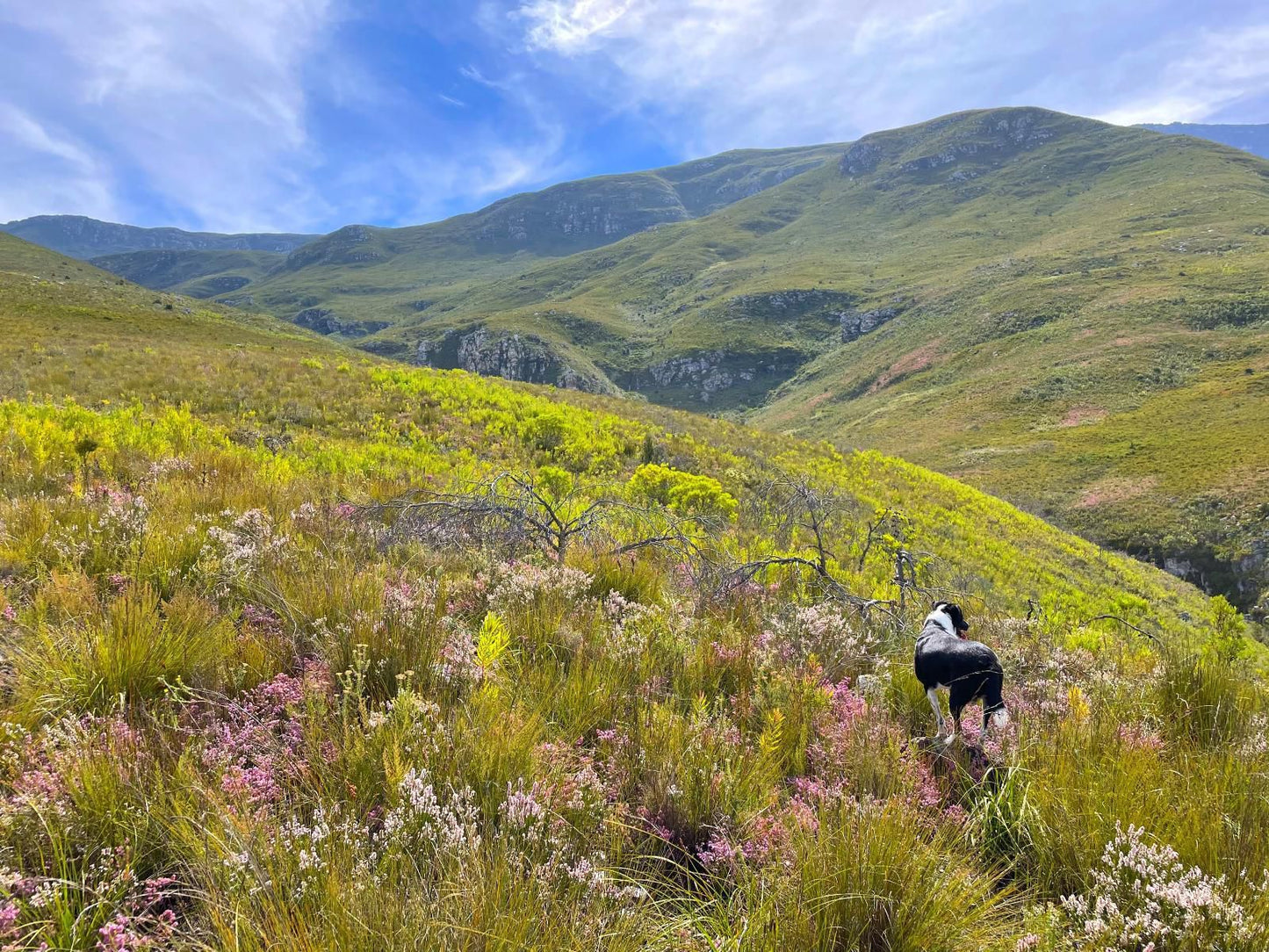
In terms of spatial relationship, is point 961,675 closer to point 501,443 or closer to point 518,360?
point 501,443

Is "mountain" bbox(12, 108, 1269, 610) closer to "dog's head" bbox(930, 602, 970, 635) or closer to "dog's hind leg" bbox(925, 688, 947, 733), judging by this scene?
"dog's head" bbox(930, 602, 970, 635)

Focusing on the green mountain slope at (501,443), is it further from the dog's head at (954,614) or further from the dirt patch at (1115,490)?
the dirt patch at (1115,490)

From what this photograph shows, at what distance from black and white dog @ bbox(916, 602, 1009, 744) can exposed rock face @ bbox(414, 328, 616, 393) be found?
10811 centimetres

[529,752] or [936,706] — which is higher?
[529,752]

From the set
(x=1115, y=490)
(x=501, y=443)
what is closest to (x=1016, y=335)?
(x=1115, y=490)

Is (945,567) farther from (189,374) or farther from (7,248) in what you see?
(7,248)

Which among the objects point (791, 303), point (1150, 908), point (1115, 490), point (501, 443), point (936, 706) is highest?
point (791, 303)

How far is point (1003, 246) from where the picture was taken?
125250 mm

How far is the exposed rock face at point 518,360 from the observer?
114 meters

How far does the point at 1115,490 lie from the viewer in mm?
38719

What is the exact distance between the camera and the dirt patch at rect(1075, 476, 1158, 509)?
37688mm

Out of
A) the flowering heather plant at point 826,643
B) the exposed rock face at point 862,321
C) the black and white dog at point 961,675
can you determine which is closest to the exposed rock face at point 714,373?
the exposed rock face at point 862,321

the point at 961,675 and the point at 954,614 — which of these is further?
the point at 954,614

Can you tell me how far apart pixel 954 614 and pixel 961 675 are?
0.45 m
